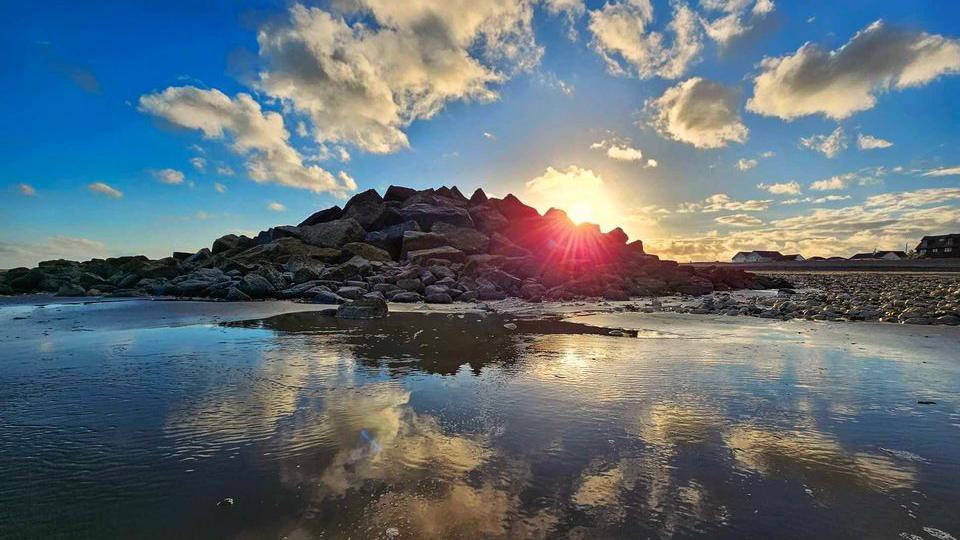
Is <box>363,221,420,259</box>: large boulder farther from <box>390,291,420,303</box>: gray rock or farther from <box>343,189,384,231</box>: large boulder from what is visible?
<box>390,291,420,303</box>: gray rock

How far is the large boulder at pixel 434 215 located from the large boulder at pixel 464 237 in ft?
3.38

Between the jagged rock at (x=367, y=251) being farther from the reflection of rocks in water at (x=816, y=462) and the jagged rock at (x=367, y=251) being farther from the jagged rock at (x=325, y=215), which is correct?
the reflection of rocks in water at (x=816, y=462)

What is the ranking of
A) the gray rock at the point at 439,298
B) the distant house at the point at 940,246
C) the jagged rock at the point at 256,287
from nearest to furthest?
the gray rock at the point at 439,298 < the jagged rock at the point at 256,287 < the distant house at the point at 940,246

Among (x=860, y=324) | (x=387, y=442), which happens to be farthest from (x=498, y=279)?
(x=387, y=442)

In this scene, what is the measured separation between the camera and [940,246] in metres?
85.1

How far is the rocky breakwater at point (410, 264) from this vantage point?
901 inches

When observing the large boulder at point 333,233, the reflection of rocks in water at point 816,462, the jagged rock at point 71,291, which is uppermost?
the large boulder at point 333,233

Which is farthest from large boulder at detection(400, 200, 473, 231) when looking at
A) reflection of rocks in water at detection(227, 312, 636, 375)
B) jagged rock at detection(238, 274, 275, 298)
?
reflection of rocks in water at detection(227, 312, 636, 375)

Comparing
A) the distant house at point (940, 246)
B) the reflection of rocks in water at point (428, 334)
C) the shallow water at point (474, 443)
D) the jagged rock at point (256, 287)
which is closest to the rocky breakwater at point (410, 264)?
the jagged rock at point (256, 287)

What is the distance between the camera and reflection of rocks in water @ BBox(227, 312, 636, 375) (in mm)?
8062

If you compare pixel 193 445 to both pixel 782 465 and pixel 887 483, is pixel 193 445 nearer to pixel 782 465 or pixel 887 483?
pixel 782 465

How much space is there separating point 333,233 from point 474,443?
31.8m

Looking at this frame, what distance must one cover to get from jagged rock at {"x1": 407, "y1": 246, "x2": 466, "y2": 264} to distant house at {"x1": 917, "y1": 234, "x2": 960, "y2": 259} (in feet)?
336

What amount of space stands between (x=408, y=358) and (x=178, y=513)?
531cm
